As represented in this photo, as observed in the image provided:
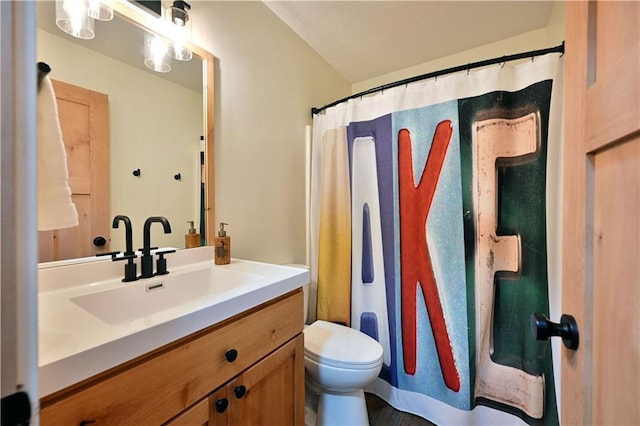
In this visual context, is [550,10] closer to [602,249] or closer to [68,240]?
[602,249]

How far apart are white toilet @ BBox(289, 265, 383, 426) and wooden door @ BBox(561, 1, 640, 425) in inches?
30.1

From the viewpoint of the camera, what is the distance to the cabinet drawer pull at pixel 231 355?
76 centimetres

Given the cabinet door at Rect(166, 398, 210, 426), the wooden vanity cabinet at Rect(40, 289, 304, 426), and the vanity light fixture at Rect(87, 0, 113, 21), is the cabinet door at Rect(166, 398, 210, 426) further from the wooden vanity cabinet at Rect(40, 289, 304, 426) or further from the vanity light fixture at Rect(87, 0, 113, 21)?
the vanity light fixture at Rect(87, 0, 113, 21)

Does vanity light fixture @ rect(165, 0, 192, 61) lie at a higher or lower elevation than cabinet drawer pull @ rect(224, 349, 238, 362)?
higher

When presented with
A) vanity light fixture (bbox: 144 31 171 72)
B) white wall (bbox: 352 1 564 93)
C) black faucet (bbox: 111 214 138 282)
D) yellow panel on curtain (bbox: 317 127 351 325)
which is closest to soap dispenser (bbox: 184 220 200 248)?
black faucet (bbox: 111 214 138 282)

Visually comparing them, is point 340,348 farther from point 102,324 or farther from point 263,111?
point 263,111

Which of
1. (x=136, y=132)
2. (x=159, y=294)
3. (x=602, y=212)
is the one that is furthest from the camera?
(x=136, y=132)

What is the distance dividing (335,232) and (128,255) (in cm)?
111

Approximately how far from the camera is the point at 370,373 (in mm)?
1210

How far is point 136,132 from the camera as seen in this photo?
1103 mm

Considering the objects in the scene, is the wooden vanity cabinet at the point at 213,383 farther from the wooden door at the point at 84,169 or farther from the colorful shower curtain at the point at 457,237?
the colorful shower curtain at the point at 457,237

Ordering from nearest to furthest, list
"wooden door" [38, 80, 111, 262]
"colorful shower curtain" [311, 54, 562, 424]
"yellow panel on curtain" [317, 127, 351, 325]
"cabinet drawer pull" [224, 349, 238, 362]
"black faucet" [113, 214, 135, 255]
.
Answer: "cabinet drawer pull" [224, 349, 238, 362], "wooden door" [38, 80, 111, 262], "black faucet" [113, 214, 135, 255], "colorful shower curtain" [311, 54, 562, 424], "yellow panel on curtain" [317, 127, 351, 325]

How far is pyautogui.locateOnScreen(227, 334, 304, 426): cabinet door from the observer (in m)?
0.80

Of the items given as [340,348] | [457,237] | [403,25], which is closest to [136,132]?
[340,348]
